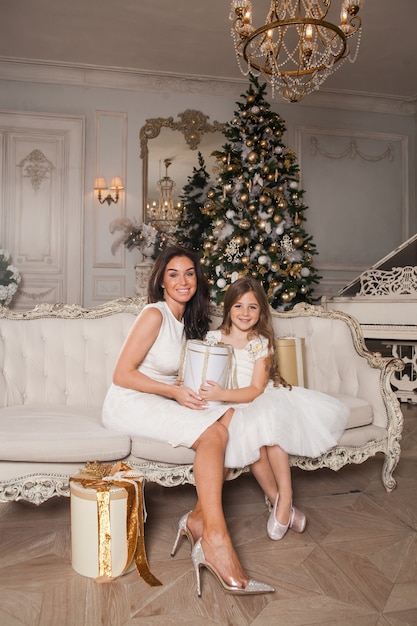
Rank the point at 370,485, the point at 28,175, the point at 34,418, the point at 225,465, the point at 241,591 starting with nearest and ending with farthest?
the point at 241,591, the point at 225,465, the point at 34,418, the point at 370,485, the point at 28,175

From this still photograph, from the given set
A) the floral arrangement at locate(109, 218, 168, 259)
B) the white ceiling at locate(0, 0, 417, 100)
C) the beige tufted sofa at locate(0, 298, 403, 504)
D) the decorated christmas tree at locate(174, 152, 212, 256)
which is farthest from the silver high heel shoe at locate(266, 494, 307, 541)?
the white ceiling at locate(0, 0, 417, 100)

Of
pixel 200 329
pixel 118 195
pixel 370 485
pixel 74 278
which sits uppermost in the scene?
pixel 118 195

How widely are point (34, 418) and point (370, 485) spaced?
1.84 metres

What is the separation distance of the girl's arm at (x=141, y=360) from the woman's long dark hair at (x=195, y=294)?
0.59 feet

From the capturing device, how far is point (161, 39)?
5.69m

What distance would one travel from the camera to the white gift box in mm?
2219

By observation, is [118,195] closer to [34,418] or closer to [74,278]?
[74,278]

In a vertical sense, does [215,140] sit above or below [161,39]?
below

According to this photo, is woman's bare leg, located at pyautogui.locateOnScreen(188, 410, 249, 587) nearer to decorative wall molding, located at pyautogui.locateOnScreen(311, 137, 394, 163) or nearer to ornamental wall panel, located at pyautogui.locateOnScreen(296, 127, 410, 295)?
ornamental wall panel, located at pyautogui.locateOnScreen(296, 127, 410, 295)

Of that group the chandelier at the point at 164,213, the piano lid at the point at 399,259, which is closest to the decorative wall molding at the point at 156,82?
the chandelier at the point at 164,213

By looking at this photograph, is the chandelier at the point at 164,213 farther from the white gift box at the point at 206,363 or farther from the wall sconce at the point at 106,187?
the white gift box at the point at 206,363

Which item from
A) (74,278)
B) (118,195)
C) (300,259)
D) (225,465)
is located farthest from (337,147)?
(225,465)

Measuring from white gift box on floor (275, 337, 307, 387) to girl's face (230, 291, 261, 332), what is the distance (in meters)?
0.28

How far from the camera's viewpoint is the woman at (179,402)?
180 centimetres
